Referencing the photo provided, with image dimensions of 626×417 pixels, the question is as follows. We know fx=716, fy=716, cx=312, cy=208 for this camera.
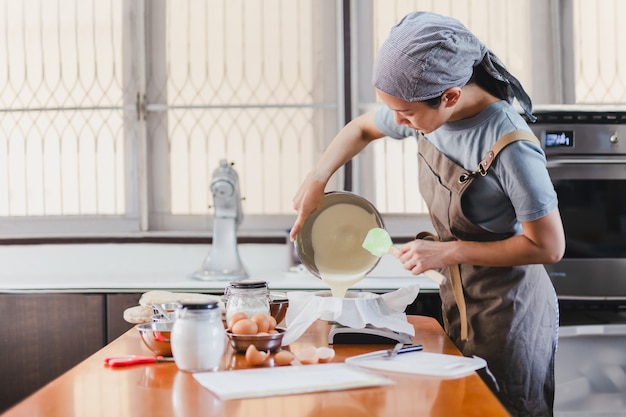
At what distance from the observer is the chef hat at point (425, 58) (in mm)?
1603

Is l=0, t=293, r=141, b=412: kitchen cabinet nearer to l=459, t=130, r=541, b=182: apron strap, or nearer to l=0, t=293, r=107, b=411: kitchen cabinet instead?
l=0, t=293, r=107, b=411: kitchen cabinet

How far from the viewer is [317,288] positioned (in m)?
2.76

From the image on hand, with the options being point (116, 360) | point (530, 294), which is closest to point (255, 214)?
point (530, 294)

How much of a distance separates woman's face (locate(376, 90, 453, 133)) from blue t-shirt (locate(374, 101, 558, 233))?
13 centimetres

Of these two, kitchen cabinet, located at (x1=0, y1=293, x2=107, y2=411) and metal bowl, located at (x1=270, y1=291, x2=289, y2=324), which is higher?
metal bowl, located at (x1=270, y1=291, x2=289, y2=324)

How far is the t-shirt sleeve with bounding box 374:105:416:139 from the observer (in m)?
2.11

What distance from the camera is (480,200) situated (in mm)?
1852

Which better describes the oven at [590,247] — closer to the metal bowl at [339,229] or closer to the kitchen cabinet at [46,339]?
the metal bowl at [339,229]

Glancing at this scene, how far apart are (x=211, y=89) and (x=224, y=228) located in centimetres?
81

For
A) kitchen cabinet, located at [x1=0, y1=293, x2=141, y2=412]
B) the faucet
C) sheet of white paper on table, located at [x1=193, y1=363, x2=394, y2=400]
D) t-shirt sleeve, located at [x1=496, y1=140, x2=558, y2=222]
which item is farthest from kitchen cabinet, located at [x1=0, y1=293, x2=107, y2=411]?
t-shirt sleeve, located at [x1=496, y1=140, x2=558, y2=222]

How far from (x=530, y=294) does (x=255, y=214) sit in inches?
72.7

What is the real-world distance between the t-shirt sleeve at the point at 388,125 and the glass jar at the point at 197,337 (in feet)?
3.17

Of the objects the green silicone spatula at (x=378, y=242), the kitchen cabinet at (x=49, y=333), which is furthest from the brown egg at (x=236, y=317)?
the kitchen cabinet at (x=49, y=333)

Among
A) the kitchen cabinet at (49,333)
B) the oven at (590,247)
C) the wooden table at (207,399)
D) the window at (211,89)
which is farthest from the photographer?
the window at (211,89)
